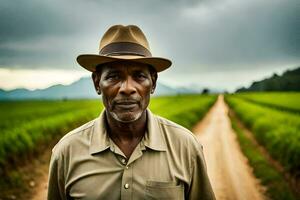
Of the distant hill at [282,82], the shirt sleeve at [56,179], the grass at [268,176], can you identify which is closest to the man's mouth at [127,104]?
the shirt sleeve at [56,179]

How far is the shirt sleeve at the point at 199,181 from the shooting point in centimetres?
243

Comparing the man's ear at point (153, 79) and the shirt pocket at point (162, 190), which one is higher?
the man's ear at point (153, 79)

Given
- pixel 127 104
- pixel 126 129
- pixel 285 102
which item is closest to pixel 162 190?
pixel 126 129

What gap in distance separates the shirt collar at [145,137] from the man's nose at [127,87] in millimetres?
246

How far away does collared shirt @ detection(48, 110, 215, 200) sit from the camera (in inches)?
86.1

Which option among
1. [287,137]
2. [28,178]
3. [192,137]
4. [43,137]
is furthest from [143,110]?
[287,137]

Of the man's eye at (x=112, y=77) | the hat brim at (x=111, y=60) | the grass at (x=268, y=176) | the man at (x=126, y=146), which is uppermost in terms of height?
the hat brim at (x=111, y=60)

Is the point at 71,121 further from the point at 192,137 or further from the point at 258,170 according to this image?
the point at 192,137

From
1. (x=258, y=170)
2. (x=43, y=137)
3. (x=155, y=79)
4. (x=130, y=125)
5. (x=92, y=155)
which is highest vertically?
(x=155, y=79)

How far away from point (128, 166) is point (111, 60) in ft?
2.10

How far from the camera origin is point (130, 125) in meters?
2.37

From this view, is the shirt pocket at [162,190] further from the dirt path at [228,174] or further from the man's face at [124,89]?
the dirt path at [228,174]

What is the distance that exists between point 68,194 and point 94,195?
0.24m

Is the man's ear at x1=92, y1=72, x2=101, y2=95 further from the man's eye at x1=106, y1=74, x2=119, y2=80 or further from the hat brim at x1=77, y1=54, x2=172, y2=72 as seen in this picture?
the man's eye at x1=106, y1=74, x2=119, y2=80
